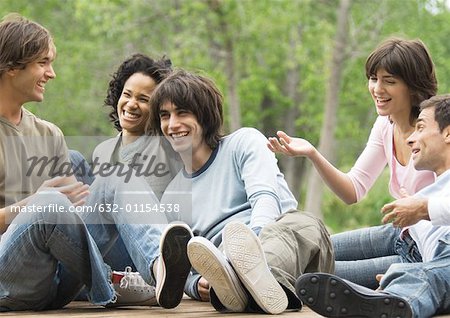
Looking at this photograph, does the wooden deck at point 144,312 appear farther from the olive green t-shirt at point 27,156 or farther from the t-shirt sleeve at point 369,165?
the t-shirt sleeve at point 369,165

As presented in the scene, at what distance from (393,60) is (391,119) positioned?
25 centimetres

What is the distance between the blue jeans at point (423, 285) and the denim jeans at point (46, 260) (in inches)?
39.1

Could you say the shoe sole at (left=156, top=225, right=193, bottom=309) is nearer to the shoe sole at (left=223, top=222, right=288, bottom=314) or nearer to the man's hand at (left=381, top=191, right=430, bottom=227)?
the shoe sole at (left=223, top=222, right=288, bottom=314)

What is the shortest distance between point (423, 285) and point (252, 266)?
21.2 inches

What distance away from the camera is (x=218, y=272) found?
122 inches

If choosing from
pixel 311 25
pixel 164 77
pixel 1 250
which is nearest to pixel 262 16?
pixel 311 25

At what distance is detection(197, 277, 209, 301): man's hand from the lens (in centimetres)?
370

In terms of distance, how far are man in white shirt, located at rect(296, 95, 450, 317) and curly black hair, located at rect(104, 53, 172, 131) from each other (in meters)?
1.21

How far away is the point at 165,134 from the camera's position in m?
3.91

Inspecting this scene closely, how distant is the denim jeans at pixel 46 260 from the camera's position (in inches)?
126

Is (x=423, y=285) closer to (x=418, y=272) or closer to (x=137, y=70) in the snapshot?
(x=418, y=272)

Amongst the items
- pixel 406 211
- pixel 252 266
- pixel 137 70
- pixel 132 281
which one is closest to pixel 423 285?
pixel 406 211

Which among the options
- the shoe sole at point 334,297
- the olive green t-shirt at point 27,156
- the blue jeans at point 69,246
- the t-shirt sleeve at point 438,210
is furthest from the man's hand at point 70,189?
the t-shirt sleeve at point 438,210

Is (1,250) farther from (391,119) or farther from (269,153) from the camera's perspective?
(391,119)
